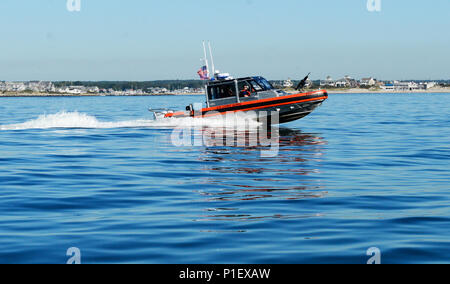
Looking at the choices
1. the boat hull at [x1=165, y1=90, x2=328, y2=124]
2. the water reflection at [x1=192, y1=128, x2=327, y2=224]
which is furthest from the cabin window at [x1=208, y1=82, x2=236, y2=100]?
the water reflection at [x1=192, y1=128, x2=327, y2=224]

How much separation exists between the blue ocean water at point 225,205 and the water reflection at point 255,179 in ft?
0.10

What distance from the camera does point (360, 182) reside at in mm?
14109

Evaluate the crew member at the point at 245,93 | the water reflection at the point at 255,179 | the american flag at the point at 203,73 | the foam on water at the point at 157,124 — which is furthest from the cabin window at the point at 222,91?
the water reflection at the point at 255,179

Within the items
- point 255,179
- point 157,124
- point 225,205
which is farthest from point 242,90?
point 225,205

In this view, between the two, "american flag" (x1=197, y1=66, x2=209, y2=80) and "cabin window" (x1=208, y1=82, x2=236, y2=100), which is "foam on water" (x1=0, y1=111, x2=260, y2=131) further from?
"american flag" (x1=197, y1=66, x2=209, y2=80)

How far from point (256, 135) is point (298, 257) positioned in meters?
19.9

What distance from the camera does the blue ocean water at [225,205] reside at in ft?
26.9

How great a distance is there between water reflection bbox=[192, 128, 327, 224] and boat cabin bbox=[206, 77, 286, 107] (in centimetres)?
792

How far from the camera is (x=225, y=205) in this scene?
11.3m

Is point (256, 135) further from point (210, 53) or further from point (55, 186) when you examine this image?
point (55, 186)

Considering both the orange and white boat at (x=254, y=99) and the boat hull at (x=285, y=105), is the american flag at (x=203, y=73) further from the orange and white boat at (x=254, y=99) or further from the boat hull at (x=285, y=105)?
the boat hull at (x=285, y=105)

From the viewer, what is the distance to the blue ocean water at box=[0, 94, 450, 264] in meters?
8.20

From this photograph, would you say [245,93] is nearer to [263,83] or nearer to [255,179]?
[263,83]
